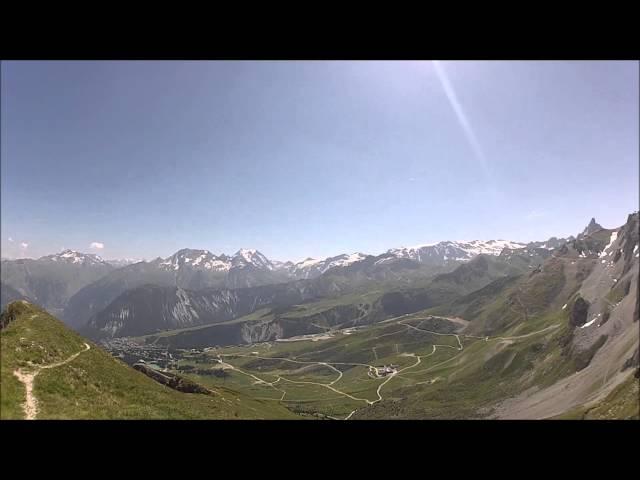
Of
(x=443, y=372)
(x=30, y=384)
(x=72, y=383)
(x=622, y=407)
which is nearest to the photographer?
(x=30, y=384)

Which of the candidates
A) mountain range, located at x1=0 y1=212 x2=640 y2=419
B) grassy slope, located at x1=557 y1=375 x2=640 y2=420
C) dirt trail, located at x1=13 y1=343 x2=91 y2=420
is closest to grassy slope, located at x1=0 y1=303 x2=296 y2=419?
mountain range, located at x1=0 y1=212 x2=640 y2=419

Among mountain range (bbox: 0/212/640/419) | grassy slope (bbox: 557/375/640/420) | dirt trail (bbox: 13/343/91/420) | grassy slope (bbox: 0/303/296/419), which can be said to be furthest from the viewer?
mountain range (bbox: 0/212/640/419)

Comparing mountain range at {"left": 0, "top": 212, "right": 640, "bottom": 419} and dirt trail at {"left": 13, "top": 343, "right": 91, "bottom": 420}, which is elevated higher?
dirt trail at {"left": 13, "top": 343, "right": 91, "bottom": 420}

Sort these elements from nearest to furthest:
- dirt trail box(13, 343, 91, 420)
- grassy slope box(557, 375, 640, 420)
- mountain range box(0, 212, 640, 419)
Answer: grassy slope box(557, 375, 640, 420) < dirt trail box(13, 343, 91, 420) < mountain range box(0, 212, 640, 419)

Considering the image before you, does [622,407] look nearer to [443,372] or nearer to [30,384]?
[30,384]

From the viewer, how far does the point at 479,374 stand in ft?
378

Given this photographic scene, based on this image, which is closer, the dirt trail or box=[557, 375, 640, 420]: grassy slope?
box=[557, 375, 640, 420]: grassy slope

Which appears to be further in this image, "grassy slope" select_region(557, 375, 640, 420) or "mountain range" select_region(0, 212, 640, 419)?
"mountain range" select_region(0, 212, 640, 419)

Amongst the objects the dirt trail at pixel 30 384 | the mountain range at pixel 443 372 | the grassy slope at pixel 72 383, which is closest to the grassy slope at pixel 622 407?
the mountain range at pixel 443 372

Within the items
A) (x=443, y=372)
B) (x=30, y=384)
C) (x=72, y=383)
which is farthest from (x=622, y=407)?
(x=443, y=372)

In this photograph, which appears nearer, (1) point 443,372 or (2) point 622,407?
(2) point 622,407

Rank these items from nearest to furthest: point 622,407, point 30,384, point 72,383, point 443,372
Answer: point 30,384
point 72,383
point 622,407
point 443,372

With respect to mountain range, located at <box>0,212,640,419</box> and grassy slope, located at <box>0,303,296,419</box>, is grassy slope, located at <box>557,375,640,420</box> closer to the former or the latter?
mountain range, located at <box>0,212,640,419</box>
